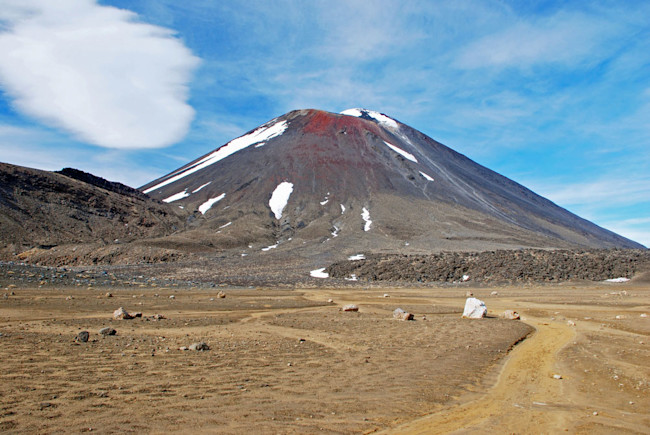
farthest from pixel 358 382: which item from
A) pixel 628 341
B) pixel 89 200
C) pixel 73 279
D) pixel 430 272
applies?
pixel 89 200

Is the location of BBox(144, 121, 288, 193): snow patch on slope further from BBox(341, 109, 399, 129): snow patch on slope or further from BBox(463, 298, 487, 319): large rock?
BBox(463, 298, 487, 319): large rock

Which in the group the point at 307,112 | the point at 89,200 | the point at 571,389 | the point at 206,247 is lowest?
the point at 571,389

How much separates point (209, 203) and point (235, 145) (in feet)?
157

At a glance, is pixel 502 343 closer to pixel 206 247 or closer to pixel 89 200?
pixel 206 247

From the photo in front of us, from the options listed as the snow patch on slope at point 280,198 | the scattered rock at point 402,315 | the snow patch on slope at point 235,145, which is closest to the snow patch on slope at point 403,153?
the snow patch on slope at point 235,145

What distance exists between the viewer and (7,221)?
56.8 m

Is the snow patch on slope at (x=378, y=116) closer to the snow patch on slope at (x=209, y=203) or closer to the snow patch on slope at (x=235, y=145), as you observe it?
the snow patch on slope at (x=235, y=145)

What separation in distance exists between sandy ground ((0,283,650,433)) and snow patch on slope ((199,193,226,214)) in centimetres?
7872

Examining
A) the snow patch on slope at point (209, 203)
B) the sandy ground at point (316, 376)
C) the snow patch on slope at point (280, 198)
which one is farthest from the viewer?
the snow patch on slope at point (209, 203)

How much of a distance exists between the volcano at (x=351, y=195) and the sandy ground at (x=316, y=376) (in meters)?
49.8

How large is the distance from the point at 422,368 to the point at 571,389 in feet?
9.86

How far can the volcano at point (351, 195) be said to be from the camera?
7601 cm

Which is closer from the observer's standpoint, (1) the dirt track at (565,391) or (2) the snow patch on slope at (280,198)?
(1) the dirt track at (565,391)

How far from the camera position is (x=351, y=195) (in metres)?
98.6
